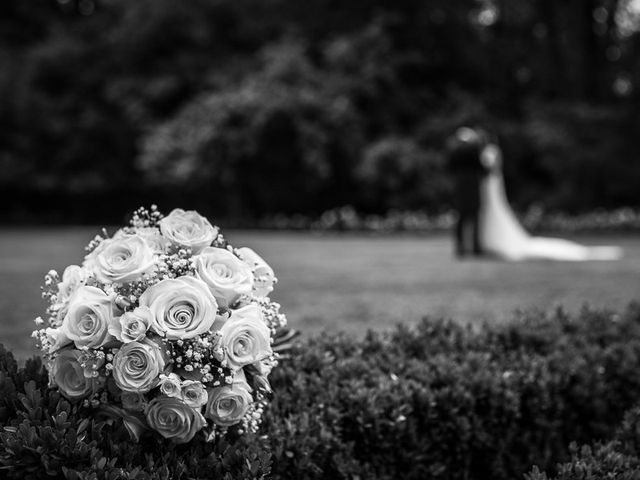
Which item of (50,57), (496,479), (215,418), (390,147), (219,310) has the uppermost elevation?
(50,57)

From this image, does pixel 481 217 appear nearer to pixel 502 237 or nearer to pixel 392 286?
pixel 502 237

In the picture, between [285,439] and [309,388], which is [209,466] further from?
[309,388]

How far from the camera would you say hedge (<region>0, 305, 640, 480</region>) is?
220 centimetres

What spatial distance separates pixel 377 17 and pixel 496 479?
19.5 metres

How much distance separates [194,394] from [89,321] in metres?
0.41

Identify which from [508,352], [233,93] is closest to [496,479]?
[508,352]

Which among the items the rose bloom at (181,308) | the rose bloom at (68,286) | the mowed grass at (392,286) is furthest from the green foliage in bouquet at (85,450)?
the mowed grass at (392,286)

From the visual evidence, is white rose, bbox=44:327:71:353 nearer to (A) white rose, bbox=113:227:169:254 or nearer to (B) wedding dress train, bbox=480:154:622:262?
(A) white rose, bbox=113:227:169:254

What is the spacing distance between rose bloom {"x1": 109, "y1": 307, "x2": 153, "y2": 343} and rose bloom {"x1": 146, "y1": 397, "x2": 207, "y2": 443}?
22 centimetres

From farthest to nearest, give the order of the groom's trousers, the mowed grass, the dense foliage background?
the dense foliage background
the groom's trousers
the mowed grass

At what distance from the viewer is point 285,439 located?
2738 millimetres

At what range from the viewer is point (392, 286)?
26.6ft

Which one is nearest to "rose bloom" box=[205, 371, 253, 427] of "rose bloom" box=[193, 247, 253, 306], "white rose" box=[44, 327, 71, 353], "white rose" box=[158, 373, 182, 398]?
"white rose" box=[158, 373, 182, 398]

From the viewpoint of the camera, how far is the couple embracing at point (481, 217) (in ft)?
36.7
